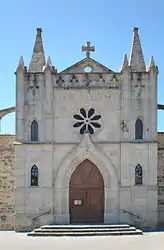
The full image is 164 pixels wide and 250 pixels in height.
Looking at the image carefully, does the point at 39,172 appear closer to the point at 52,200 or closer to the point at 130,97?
the point at 52,200

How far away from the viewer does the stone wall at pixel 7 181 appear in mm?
22984

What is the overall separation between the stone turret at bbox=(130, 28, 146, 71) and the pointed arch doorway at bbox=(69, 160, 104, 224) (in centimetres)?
667

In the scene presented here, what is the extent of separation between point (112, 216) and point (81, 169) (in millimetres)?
3120

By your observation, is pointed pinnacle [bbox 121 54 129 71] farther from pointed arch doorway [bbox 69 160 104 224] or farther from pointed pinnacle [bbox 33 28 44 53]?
pointed arch doorway [bbox 69 160 104 224]

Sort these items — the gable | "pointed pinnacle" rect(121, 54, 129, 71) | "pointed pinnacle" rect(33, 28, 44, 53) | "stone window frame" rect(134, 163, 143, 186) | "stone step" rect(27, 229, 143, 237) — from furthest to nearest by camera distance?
1. "pointed pinnacle" rect(33, 28, 44, 53)
2. the gable
3. "pointed pinnacle" rect(121, 54, 129, 71)
4. "stone window frame" rect(134, 163, 143, 186)
5. "stone step" rect(27, 229, 143, 237)

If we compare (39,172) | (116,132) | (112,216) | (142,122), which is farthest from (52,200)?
(142,122)

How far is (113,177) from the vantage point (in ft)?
69.5

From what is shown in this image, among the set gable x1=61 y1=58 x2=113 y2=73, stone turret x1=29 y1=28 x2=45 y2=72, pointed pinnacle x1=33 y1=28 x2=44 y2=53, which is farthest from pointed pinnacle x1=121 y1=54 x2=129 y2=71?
pointed pinnacle x1=33 y1=28 x2=44 y2=53

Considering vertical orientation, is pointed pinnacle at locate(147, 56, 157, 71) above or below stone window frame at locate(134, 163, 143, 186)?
above

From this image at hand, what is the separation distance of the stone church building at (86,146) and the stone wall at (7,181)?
1.99 meters

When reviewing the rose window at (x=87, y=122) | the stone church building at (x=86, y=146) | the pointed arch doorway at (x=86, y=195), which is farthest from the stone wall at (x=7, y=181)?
the rose window at (x=87, y=122)

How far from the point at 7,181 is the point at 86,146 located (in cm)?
579

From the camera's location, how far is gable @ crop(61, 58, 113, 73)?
72.7 feet

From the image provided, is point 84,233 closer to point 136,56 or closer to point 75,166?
point 75,166
